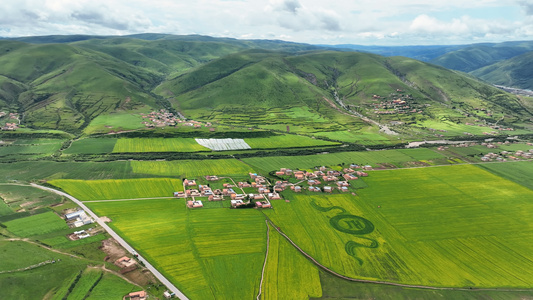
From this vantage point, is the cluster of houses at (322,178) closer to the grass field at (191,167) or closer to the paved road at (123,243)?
the grass field at (191,167)

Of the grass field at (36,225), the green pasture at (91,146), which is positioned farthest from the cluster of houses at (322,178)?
the green pasture at (91,146)

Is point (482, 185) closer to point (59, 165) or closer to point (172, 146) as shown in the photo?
point (172, 146)

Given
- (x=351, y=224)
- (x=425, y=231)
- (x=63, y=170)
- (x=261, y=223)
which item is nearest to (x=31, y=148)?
(x=63, y=170)

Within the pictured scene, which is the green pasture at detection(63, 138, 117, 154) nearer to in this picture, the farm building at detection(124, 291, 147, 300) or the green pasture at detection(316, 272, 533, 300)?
the farm building at detection(124, 291, 147, 300)

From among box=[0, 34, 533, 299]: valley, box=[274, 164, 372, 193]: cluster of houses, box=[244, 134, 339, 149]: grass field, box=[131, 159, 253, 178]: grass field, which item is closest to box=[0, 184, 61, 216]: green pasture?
box=[0, 34, 533, 299]: valley

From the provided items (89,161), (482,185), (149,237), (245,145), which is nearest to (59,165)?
(89,161)

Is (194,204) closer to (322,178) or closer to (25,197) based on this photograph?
(322,178)
